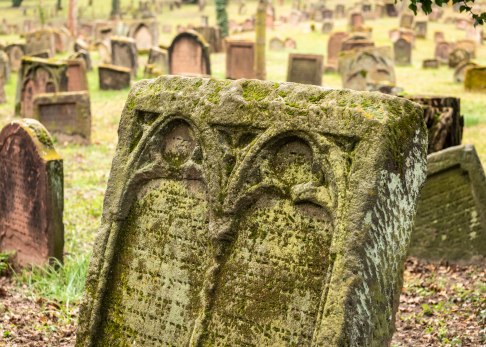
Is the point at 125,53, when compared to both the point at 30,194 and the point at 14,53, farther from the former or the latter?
the point at 30,194

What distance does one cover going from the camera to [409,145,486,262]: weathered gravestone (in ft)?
26.2

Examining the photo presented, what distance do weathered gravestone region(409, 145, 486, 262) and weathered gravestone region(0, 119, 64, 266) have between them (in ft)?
11.4

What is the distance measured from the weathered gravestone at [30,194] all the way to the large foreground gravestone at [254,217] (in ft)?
Result: 8.46

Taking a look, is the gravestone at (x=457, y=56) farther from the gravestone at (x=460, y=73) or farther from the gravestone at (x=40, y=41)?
the gravestone at (x=40, y=41)

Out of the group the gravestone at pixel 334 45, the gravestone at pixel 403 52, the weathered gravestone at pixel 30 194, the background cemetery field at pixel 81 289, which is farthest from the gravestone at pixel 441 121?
the gravestone at pixel 403 52

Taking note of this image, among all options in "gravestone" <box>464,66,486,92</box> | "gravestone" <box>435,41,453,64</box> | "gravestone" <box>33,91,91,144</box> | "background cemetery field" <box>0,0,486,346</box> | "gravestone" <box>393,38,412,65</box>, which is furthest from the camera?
"gravestone" <box>435,41,453,64</box>

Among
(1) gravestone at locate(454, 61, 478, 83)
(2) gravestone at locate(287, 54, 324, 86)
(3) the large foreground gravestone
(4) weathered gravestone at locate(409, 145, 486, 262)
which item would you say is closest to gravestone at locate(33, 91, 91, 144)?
(2) gravestone at locate(287, 54, 324, 86)

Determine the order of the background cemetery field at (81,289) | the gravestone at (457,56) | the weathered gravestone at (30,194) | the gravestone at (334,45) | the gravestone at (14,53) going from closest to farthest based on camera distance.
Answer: the background cemetery field at (81,289) → the weathered gravestone at (30,194) → the gravestone at (14,53) → the gravestone at (457,56) → the gravestone at (334,45)

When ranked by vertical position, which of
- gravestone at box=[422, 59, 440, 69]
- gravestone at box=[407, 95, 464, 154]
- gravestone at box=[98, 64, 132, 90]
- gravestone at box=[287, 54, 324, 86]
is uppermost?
gravestone at box=[407, 95, 464, 154]

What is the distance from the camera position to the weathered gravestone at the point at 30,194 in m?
7.55

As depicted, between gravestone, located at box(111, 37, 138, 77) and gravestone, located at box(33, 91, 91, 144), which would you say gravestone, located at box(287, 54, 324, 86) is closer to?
gravestone, located at box(111, 37, 138, 77)

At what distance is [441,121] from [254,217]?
5.08 metres

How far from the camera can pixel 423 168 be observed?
14.5ft

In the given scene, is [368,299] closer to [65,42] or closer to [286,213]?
[286,213]
